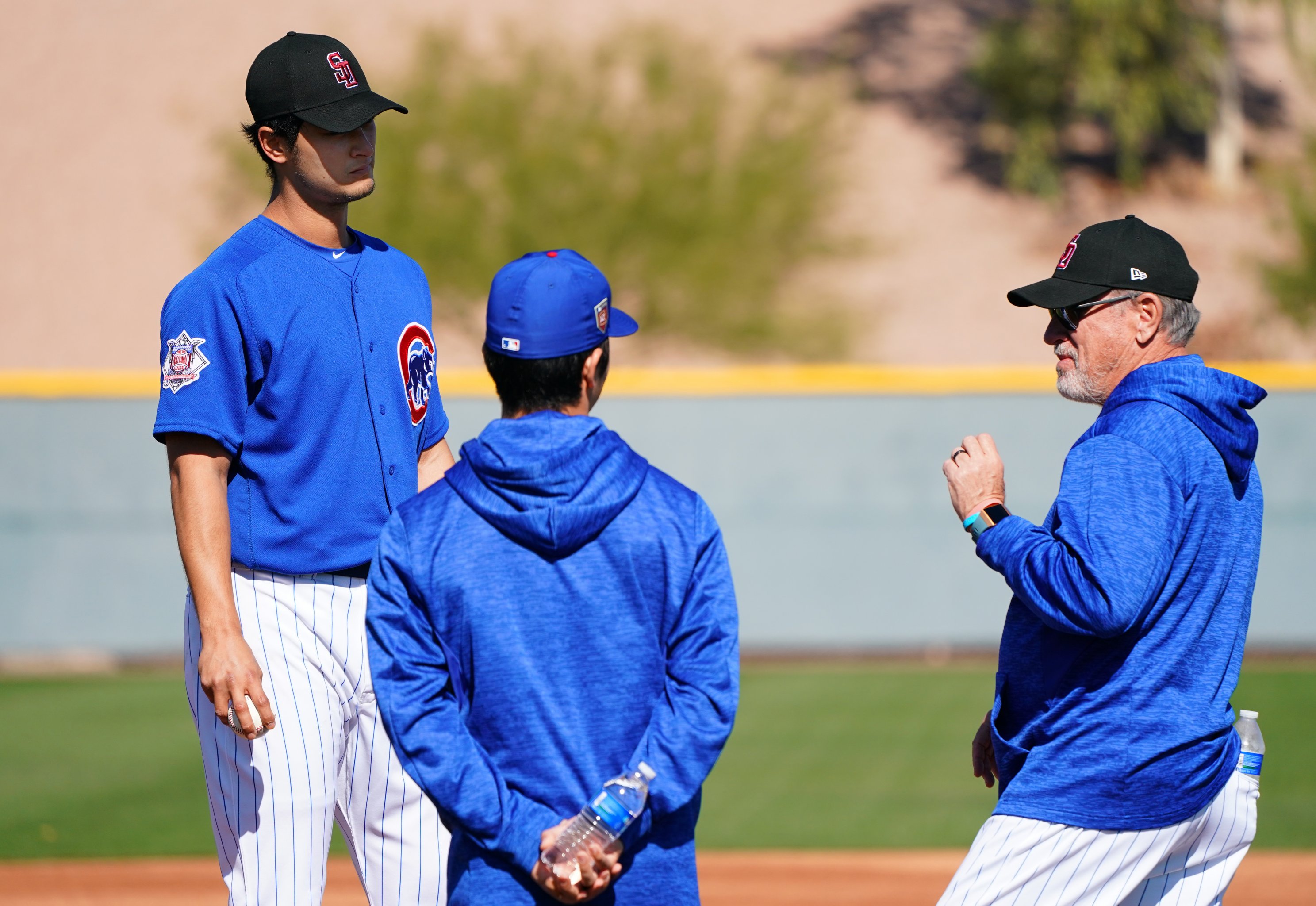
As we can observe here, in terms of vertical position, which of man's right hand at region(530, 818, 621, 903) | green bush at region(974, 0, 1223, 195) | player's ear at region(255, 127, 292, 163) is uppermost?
green bush at region(974, 0, 1223, 195)

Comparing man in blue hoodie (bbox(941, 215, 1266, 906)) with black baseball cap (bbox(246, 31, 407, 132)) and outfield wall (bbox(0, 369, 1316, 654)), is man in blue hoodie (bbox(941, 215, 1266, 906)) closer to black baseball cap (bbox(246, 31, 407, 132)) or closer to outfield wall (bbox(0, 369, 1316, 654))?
black baseball cap (bbox(246, 31, 407, 132))

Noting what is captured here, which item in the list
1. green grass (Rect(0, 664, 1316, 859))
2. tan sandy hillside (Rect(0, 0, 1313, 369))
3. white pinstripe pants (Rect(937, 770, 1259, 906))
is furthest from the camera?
tan sandy hillside (Rect(0, 0, 1313, 369))

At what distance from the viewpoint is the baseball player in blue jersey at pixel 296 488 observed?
264 cm

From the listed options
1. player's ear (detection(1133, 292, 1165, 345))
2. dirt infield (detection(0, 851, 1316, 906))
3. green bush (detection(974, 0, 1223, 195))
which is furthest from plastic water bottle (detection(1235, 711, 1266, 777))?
green bush (detection(974, 0, 1223, 195))

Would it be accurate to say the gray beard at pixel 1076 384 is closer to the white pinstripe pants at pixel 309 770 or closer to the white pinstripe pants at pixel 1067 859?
the white pinstripe pants at pixel 1067 859

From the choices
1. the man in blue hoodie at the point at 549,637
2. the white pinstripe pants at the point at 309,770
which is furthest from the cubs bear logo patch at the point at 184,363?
the man in blue hoodie at the point at 549,637

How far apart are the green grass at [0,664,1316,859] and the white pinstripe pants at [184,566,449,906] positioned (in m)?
3.25

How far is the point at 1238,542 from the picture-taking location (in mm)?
2609

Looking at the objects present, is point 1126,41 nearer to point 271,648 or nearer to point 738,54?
point 738,54

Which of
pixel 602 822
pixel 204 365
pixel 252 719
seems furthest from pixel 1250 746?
pixel 204 365

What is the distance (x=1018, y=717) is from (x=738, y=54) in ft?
123

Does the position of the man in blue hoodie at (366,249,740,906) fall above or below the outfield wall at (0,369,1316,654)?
above

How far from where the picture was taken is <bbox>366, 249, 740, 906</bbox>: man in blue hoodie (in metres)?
2.24

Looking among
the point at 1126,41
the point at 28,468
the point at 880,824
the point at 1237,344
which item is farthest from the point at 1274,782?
the point at 1126,41
